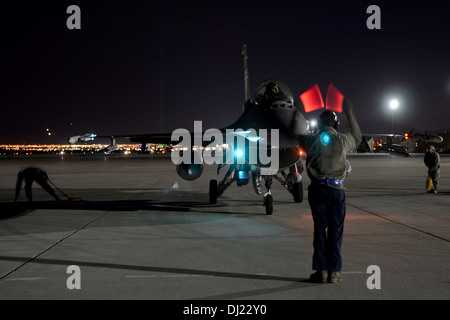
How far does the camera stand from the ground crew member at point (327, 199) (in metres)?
4.90

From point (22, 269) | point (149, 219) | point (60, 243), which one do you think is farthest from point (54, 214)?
point (22, 269)

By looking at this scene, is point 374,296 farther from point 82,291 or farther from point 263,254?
point 82,291

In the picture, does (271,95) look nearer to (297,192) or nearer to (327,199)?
(297,192)

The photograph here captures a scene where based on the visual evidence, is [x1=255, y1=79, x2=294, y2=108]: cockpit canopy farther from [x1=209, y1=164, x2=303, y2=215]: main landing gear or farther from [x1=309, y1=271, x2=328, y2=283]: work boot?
[x1=309, y1=271, x2=328, y2=283]: work boot

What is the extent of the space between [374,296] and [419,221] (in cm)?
509

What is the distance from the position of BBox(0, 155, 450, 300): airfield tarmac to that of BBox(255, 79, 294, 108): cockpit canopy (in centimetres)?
265

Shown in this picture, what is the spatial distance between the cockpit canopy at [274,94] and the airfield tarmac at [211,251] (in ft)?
8.70

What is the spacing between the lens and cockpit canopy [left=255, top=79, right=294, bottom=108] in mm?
10445

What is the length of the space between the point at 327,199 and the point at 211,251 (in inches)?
85.6

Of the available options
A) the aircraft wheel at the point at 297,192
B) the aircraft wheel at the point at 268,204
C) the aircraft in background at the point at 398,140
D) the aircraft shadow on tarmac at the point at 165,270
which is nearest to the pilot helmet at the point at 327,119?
the aircraft shadow on tarmac at the point at 165,270

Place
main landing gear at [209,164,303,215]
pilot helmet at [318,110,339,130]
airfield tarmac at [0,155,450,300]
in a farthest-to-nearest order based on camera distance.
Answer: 1. main landing gear at [209,164,303,215]
2. pilot helmet at [318,110,339,130]
3. airfield tarmac at [0,155,450,300]

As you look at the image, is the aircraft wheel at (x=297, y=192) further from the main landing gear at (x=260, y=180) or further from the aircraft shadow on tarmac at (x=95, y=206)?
the aircraft shadow on tarmac at (x=95, y=206)

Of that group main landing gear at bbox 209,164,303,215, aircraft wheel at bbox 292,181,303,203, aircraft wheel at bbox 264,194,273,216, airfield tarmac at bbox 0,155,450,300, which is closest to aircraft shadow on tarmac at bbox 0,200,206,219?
airfield tarmac at bbox 0,155,450,300
